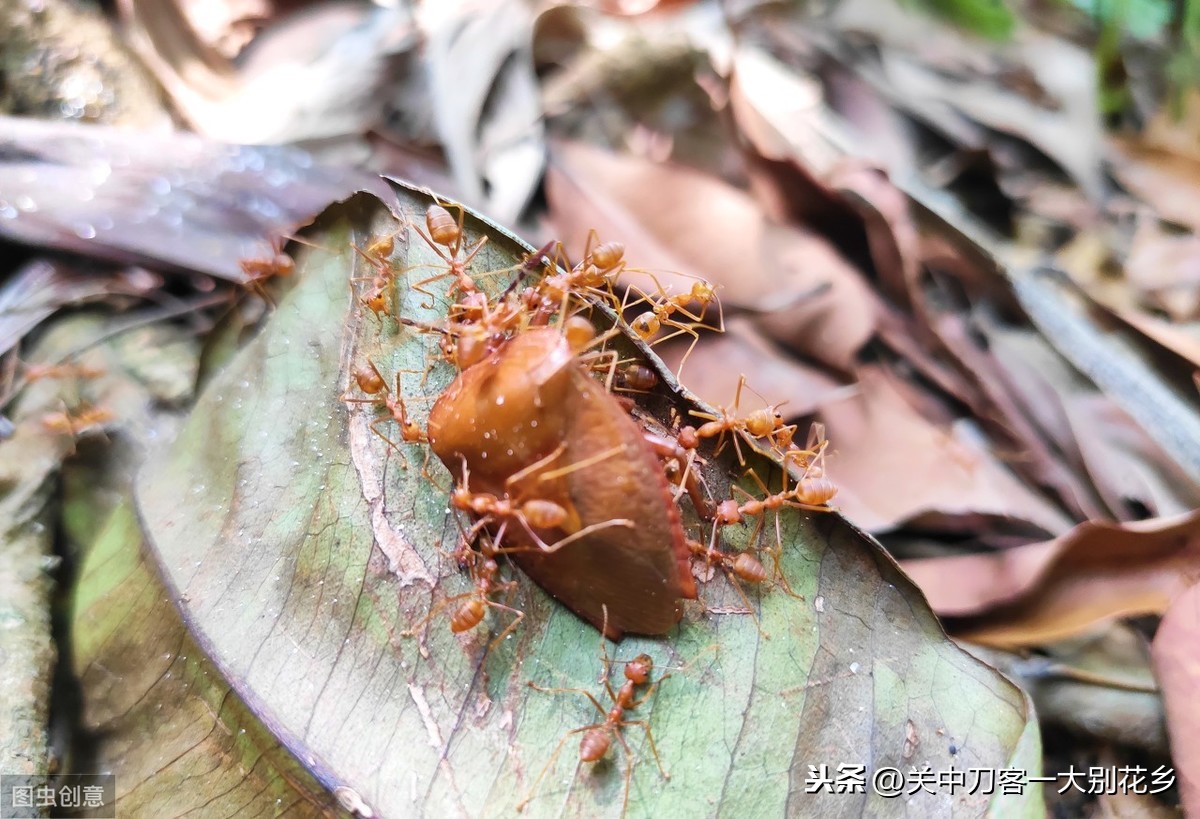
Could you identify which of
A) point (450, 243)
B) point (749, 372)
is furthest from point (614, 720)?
point (749, 372)

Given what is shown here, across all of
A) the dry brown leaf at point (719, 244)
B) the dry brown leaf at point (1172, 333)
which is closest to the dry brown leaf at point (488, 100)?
the dry brown leaf at point (719, 244)

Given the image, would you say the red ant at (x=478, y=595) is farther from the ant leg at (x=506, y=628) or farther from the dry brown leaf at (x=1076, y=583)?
the dry brown leaf at (x=1076, y=583)

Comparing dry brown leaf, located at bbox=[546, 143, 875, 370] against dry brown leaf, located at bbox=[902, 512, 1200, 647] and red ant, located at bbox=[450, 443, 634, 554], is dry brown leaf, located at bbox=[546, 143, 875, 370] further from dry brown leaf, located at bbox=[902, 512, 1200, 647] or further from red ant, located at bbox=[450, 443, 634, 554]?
red ant, located at bbox=[450, 443, 634, 554]

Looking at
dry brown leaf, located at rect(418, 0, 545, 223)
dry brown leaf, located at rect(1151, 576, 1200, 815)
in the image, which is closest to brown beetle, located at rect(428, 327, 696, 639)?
dry brown leaf, located at rect(1151, 576, 1200, 815)

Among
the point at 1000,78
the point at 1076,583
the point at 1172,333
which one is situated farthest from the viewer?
the point at 1000,78

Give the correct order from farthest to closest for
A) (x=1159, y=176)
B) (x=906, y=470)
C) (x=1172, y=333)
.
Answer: (x=1159, y=176), (x=1172, y=333), (x=906, y=470)

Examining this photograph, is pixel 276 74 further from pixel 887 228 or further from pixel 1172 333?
pixel 1172 333
